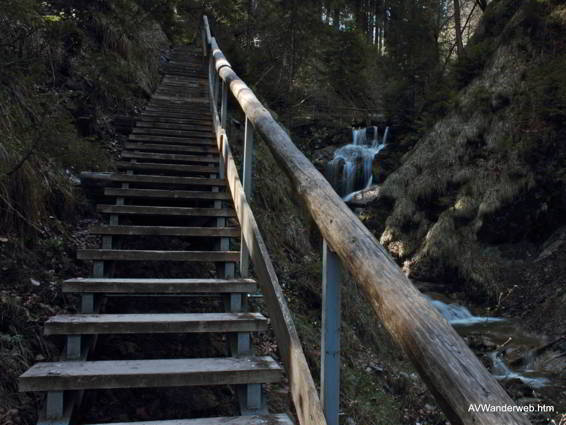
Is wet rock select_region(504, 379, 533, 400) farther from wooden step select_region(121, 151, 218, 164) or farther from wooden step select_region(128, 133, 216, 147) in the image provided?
wooden step select_region(128, 133, 216, 147)

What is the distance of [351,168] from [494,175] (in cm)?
595

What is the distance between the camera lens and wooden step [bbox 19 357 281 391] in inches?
88.6

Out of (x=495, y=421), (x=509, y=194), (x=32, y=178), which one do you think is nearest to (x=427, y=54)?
(x=509, y=194)

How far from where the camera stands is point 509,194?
12398 mm

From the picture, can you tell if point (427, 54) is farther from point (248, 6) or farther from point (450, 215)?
point (450, 215)

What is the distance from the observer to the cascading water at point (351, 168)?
17500 millimetres

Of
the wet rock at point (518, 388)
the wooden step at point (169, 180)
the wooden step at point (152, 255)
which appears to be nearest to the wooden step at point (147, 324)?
the wooden step at point (152, 255)

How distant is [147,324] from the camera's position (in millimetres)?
2793

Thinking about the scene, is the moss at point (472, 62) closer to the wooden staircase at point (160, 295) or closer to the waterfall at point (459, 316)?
the waterfall at point (459, 316)

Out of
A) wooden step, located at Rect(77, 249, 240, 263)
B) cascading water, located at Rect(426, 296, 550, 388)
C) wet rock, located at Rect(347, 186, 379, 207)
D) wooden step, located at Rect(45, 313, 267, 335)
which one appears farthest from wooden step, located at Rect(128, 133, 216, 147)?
wet rock, located at Rect(347, 186, 379, 207)

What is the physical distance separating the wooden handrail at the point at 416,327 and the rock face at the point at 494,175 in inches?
434

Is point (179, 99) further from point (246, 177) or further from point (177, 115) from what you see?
point (246, 177)

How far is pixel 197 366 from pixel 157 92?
875 cm

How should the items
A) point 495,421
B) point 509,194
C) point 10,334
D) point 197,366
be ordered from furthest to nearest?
point 509,194, point 10,334, point 197,366, point 495,421
